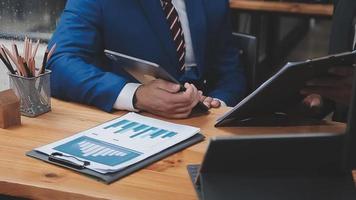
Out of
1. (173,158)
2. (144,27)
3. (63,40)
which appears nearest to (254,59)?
(144,27)

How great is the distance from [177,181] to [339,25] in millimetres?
1194

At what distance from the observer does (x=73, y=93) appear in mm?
1546

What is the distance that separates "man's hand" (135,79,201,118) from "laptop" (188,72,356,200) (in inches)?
16.1

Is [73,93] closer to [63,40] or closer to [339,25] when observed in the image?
[63,40]

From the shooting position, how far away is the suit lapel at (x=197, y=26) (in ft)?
6.10

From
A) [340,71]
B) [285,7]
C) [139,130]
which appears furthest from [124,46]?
[285,7]

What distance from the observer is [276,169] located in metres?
1.05

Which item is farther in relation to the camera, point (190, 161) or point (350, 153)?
point (190, 161)

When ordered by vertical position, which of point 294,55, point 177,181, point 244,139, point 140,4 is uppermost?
point 140,4

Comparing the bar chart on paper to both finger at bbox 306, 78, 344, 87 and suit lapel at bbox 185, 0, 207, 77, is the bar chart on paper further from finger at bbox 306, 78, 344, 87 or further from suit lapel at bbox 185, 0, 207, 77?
suit lapel at bbox 185, 0, 207, 77

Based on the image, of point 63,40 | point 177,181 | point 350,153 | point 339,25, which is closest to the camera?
point 350,153

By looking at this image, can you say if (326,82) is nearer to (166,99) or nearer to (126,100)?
(166,99)

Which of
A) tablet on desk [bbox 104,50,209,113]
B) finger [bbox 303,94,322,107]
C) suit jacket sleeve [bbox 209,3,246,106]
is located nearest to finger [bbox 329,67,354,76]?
finger [bbox 303,94,322,107]

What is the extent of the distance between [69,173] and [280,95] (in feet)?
1.84
